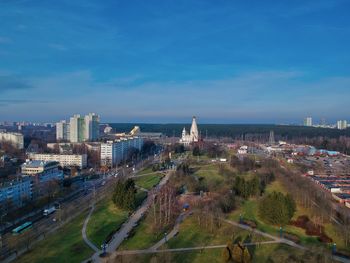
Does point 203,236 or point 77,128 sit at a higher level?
point 77,128

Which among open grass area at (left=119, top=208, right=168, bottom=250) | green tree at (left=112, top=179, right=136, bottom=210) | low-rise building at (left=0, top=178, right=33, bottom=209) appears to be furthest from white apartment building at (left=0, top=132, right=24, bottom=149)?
open grass area at (left=119, top=208, right=168, bottom=250)

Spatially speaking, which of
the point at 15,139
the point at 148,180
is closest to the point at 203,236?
the point at 148,180

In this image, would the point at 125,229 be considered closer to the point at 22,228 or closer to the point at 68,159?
the point at 22,228

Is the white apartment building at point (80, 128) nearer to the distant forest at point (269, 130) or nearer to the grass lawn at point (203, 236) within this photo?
the distant forest at point (269, 130)

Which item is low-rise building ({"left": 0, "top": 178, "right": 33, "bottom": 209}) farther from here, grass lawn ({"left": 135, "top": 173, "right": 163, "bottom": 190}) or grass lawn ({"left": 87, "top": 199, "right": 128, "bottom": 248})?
grass lawn ({"left": 135, "top": 173, "right": 163, "bottom": 190})

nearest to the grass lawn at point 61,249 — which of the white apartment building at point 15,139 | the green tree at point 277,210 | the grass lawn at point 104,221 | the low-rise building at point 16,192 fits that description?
the grass lawn at point 104,221

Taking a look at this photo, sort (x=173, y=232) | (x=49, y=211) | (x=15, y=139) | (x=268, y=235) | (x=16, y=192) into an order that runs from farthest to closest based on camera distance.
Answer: (x=15, y=139), (x=16, y=192), (x=49, y=211), (x=173, y=232), (x=268, y=235)
